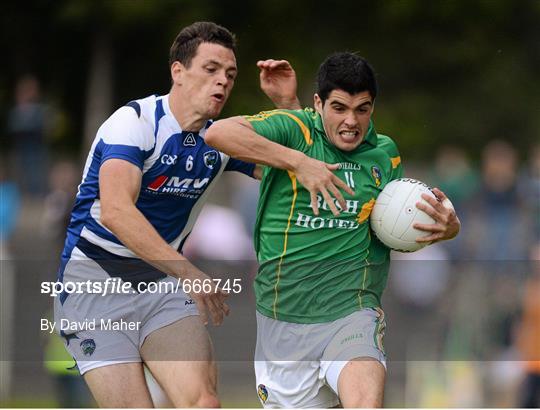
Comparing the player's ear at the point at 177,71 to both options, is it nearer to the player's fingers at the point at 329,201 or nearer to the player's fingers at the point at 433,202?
the player's fingers at the point at 329,201

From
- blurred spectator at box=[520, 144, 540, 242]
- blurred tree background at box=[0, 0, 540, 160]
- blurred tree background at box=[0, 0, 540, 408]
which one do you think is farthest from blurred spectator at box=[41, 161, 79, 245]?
blurred spectator at box=[520, 144, 540, 242]

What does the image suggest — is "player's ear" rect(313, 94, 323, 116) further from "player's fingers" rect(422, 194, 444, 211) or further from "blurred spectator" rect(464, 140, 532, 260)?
"blurred spectator" rect(464, 140, 532, 260)

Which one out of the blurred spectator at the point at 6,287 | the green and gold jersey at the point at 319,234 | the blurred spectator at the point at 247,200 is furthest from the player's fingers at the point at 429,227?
the blurred spectator at the point at 6,287

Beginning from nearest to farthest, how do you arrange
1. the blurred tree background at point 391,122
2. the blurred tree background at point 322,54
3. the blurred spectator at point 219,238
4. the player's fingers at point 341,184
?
the player's fingers at point 341,184 < the blurred tree background at point 391,122 < the blurred spectator at point 219,238 < the blurred tree background at point 322,54

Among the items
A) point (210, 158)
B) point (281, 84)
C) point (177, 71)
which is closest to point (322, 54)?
point (281, 84)

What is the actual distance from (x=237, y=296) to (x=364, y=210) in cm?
285

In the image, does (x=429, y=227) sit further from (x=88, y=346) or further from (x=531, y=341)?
(x=531, y=341)

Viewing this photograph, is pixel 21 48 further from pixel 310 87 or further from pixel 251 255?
pixel 251 255

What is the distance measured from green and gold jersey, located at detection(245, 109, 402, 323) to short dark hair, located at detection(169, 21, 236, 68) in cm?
48

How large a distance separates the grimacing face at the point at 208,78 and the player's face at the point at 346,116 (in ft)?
1.74

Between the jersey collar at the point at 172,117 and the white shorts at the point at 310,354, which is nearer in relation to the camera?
the white shorts at the point at 310,354

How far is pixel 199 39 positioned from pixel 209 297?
1.36m

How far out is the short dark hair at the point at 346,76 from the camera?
19.4 feet

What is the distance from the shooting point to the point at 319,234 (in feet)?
19.9
